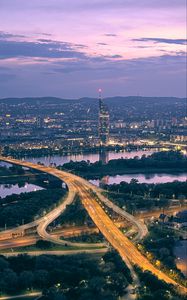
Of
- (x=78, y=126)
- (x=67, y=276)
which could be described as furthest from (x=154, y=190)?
(x=78, y=126)

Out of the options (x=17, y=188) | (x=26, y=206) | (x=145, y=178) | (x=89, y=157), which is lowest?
(x=145, y=178)

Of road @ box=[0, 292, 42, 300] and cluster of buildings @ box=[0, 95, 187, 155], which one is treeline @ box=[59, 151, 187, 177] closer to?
cluster of buildings @ box=[0, 95, 187, 155]

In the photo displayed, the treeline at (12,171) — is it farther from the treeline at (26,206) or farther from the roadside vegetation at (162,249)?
the roadside vegetation at (162,249)

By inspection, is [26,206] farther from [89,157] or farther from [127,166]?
[89,157]

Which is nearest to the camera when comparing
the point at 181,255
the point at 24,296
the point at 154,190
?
the point at 24,296

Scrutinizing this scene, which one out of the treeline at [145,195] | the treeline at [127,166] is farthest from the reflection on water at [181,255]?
the treeline at [127,166]

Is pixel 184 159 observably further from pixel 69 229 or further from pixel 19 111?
pixel 19 111

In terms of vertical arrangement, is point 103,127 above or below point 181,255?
above
